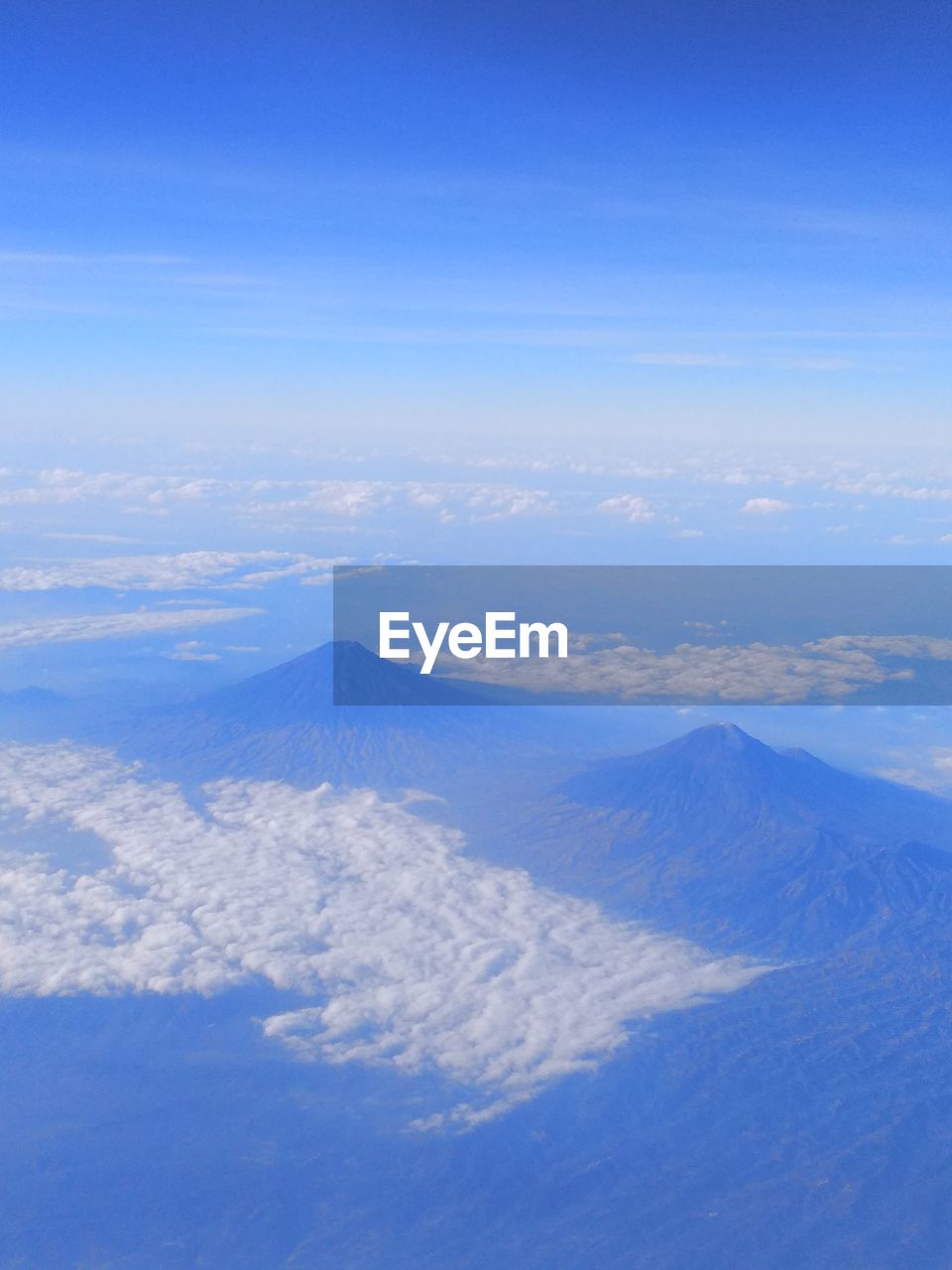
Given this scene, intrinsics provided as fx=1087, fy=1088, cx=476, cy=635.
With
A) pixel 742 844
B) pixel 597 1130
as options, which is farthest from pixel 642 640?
pixel 597 1130

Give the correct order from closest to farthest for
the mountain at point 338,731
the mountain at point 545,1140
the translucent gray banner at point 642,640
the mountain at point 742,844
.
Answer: the mountain at point 545,1140 < the mountain at point 742,844 < the mountain at point 338,731 < the translucent gray banner at point 642,640

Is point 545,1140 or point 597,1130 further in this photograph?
point 597,1130

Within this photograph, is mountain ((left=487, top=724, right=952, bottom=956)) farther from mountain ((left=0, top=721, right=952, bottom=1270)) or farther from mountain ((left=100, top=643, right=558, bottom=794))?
mountain ((left=100, top=643, right=558, bottom=794))

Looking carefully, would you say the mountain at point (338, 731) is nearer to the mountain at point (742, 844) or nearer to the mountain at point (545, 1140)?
the mountain at point (742, 844)

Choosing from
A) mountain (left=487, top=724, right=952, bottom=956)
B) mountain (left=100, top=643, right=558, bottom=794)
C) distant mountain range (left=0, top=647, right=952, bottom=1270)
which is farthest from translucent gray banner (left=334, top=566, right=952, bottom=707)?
distant mountain range (left=0, top=647, right=952, bottom=1270)

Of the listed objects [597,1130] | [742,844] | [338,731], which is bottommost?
[597,1130]

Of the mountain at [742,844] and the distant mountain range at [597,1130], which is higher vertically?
the mountain at [742,844]

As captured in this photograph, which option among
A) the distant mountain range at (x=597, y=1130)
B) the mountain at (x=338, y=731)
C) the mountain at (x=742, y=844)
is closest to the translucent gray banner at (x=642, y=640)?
the mountain at (x=338, y=731)

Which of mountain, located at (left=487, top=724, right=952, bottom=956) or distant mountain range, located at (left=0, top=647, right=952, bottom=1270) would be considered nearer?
distant mountain range, located at (left=0, top=647, right=952, bottom=1270)

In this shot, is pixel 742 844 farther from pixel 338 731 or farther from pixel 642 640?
pixel 642 640
